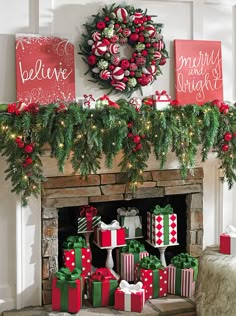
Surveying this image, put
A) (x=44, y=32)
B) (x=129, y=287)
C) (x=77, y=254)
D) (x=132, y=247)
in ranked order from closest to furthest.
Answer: (x=44, y=32) → (x=129, y=287) → (x=77, y=254) → (x=132, y=247)

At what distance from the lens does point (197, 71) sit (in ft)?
12.9

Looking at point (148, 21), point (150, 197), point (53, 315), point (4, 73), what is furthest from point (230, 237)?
point (4, 73)

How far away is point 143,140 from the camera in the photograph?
3482 millimetres

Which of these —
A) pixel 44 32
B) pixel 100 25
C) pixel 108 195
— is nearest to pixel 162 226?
pixel 108 195

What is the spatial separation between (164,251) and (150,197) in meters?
0.47

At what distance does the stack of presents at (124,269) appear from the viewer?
358 centimetres

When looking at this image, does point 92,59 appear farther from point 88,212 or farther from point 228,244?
point 228,244

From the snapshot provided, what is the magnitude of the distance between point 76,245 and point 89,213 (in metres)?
0.25

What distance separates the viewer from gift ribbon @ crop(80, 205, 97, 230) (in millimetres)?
3883

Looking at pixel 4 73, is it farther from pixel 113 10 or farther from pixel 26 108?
pixel 113 10

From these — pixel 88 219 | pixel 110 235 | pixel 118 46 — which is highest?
pixel 118 46

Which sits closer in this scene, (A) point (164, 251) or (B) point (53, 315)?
(B) point (53, 315)

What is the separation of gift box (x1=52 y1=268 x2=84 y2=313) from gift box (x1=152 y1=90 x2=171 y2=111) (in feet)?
3.93

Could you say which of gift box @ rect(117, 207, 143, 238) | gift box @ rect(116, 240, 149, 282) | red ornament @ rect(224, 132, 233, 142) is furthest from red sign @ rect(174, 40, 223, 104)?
gift box @ rect(116, 240, 149, 282)
